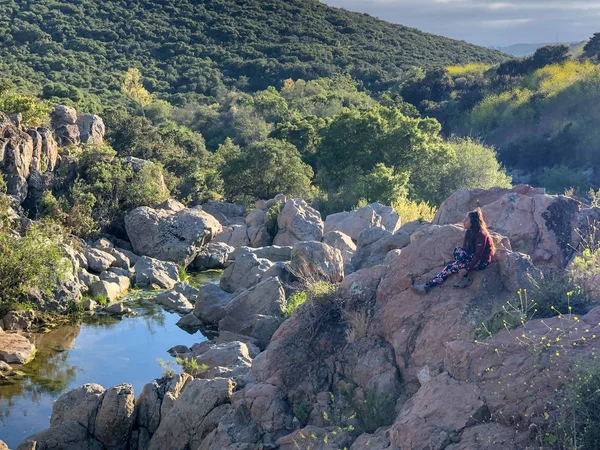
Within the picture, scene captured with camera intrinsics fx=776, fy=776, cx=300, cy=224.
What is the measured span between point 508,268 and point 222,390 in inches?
189

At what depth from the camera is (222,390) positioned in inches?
481

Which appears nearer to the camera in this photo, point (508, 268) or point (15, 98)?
point (508, 268)

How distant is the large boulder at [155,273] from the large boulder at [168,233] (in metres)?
1.57

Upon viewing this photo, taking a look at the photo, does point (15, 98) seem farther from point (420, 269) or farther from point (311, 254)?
point (420, 269)

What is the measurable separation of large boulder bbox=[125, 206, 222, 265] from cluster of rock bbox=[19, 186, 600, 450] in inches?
459

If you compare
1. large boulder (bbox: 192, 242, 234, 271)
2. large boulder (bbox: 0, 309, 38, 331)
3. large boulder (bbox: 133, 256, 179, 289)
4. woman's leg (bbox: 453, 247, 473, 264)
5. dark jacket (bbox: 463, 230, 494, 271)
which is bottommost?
large boulder (bbox: 192, 242, 234, 271)

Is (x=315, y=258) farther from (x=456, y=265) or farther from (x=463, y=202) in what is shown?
(x=456, y=265)

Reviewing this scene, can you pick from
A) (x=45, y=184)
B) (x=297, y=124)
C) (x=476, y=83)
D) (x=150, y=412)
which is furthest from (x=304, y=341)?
(x=476, y=83)

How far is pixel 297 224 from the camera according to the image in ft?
87.2

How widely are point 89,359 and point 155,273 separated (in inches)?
249

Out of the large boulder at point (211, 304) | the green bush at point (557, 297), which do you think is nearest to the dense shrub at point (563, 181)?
the large boulder at point (211, 304)

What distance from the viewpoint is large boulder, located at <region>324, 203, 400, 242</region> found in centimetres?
2600

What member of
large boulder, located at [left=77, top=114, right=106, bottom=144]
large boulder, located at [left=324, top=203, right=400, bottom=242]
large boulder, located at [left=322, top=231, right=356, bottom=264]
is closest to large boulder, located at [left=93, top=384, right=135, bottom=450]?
large boulder, located at [left=322, top=231, right=356, bottom=264]

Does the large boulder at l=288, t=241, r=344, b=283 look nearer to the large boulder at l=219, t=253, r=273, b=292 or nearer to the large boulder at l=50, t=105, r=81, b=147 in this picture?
the large boulder at l=219, t=253, r=273, b=292
